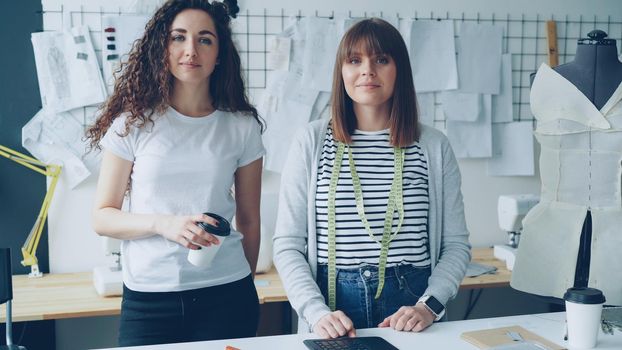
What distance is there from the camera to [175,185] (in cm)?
166

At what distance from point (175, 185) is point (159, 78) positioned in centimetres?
29

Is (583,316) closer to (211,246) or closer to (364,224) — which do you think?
(364,224)

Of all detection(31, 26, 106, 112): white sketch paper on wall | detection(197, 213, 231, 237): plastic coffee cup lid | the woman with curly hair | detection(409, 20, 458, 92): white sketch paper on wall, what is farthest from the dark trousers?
detection(409, 20, 458, 92): white sketch paper on wall

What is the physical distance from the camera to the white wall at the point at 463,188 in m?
2.74

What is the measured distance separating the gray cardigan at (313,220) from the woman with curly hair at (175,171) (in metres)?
0.15

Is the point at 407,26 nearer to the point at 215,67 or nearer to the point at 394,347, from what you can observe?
the point at 215,67

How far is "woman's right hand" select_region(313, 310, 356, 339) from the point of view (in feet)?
4.95

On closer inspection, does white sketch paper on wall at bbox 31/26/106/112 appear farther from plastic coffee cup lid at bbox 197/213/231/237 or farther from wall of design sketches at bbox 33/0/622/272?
plastic coffee cup lid at bbox 197/213/231/237

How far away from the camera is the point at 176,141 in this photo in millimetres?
1684

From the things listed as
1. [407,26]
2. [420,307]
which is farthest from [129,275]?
[407,26]

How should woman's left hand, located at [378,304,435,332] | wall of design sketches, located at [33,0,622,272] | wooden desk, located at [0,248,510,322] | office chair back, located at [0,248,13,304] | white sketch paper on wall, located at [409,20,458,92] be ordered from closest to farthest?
1. woman's left hand, located at [378,304,435,332]
2. office chair back, located at [0,248,13,304]
3. wooden desk, located at [0,248,510,322]
4. wall of design sketches, located at [33,0,622,272]
5. white sketch paper on wall, located at [409,20,458,92]

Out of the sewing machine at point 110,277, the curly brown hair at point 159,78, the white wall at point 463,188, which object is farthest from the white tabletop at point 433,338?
the white wall at point 463,188

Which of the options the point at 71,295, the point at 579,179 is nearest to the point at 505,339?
the point at 579,179

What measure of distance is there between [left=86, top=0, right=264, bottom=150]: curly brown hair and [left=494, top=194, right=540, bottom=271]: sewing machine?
1.41 meters
